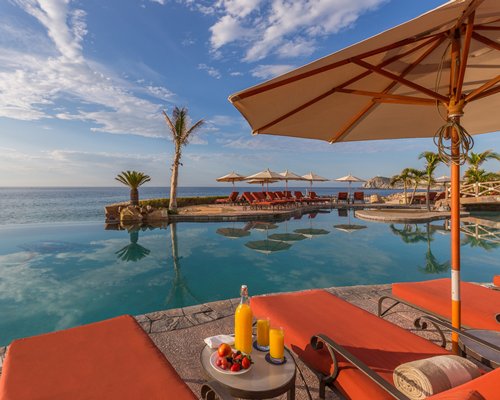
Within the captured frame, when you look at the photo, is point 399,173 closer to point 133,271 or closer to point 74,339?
point 133,271

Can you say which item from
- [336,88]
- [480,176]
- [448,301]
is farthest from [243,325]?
[480,176]

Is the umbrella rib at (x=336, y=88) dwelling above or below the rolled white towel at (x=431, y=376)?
above

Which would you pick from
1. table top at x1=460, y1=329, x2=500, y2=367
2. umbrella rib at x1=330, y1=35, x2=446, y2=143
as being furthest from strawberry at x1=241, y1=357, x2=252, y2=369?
umbrella rib at x1=330, y1=35, x2=446, y2=143

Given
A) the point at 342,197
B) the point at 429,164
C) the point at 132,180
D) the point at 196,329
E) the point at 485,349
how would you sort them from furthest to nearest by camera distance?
the point at 342,197 < the point at 429,164 < the point at 132,180 < the point at 196,329 < the point at 485,349

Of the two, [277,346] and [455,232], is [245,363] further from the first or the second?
[455,232]

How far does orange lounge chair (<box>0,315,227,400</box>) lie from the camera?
141 cm

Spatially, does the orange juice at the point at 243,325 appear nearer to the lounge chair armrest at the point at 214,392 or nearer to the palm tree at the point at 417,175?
the lounge chair armrest at the point at 214,392

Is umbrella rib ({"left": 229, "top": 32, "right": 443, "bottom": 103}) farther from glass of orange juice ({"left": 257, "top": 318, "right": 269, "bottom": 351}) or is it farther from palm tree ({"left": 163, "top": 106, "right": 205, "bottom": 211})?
palm tree ({"left": 163, "top": 106, "right": 205, "bottom": 211})

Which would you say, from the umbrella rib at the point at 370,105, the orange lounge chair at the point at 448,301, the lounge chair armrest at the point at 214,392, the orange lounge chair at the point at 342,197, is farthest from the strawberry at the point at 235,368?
the orange lounge chair at the point at 342,197

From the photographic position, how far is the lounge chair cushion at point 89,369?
1406 millimetres

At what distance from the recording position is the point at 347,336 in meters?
2.09

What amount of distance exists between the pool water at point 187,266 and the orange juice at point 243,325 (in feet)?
12.4

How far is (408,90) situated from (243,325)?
305 cm

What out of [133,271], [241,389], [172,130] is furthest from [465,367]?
[172,130]
